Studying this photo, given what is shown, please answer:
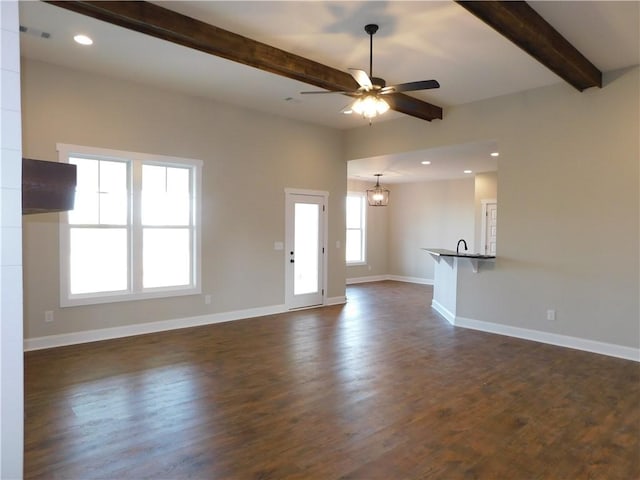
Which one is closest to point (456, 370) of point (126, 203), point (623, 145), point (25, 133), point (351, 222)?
point (623, 145)

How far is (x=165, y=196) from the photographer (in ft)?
18.3

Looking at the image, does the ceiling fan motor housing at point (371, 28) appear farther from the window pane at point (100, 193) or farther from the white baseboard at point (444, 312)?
the white baseboard at point (444, 312)

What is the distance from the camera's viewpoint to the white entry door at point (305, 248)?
6863 millimetres

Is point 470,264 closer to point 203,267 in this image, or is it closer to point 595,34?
point 595,34

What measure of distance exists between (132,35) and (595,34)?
4311 mm

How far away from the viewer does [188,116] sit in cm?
565

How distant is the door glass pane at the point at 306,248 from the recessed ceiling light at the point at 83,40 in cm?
374

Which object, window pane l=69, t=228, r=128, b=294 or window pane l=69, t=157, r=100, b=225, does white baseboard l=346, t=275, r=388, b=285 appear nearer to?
window pane l=69, t=228, r=128, b=294

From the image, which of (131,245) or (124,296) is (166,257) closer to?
(131,245)

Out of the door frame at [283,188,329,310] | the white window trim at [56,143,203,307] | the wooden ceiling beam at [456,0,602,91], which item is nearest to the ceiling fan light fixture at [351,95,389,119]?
the wooden ceiling beam at [456,0,602,91]

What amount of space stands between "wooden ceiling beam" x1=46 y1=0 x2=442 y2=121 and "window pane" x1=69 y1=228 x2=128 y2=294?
258 cm

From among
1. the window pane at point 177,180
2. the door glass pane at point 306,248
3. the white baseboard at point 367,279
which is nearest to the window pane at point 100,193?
the window pane at point 177,180

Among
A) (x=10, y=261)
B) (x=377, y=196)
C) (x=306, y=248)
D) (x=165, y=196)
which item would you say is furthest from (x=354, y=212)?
(x=10, y=261)

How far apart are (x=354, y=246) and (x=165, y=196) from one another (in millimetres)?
6175
